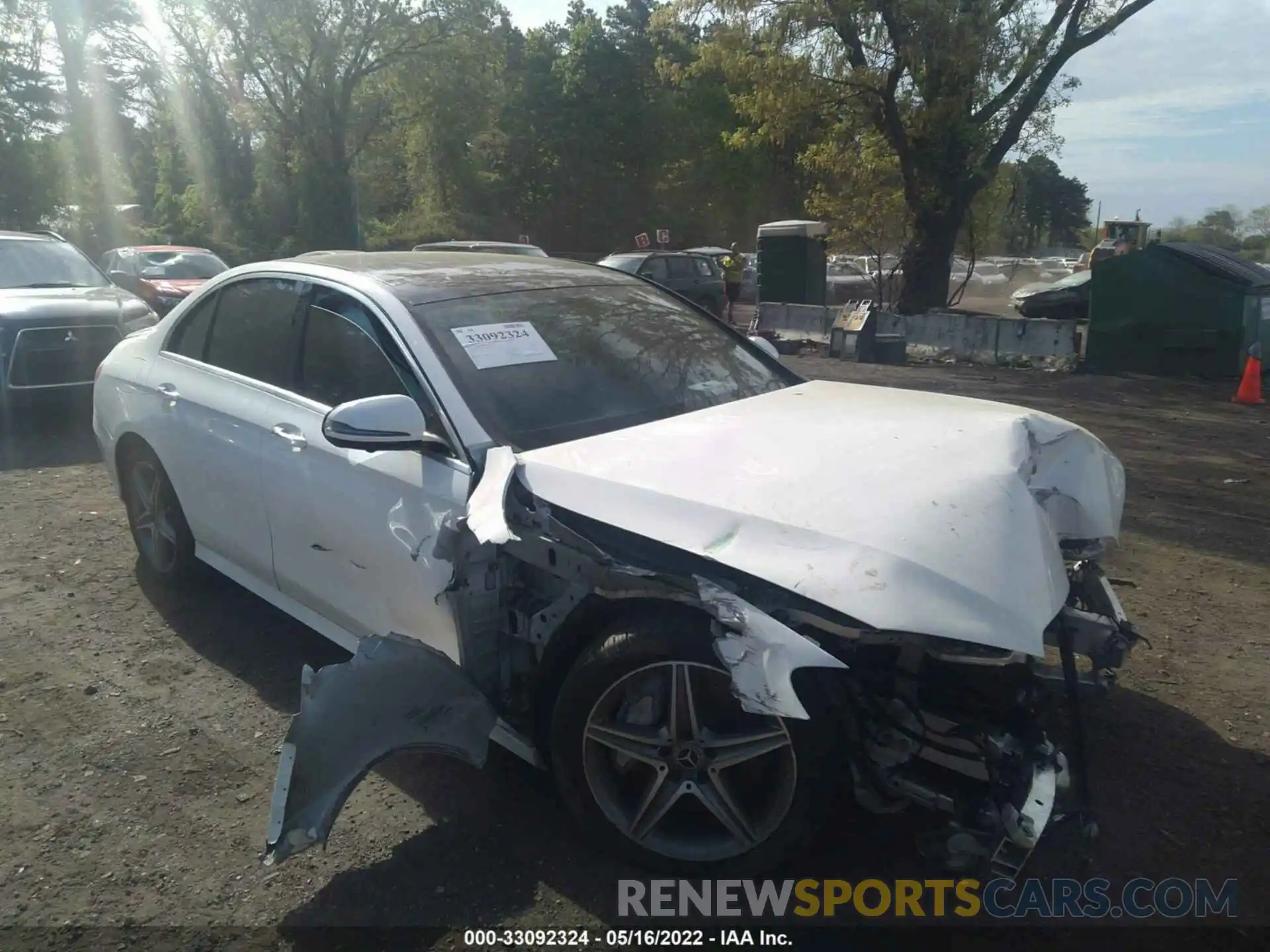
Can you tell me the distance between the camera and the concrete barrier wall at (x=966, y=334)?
45.4 ft

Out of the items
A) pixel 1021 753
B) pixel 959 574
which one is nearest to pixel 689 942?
pixel 1021 753

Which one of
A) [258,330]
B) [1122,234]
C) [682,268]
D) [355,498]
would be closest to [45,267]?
[258,330]

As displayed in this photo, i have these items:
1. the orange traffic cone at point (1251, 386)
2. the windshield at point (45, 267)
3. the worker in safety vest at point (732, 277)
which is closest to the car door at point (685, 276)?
the worker in safety vest at point (732, 277)

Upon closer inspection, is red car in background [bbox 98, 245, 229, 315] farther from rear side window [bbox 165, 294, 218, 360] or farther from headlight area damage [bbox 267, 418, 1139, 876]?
headlight area damage [bbox 267, 418, 1139, 876]

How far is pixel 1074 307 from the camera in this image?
2139cm

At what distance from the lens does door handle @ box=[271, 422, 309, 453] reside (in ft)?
12.3

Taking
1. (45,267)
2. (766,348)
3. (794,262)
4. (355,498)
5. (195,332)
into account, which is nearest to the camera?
(355,498)

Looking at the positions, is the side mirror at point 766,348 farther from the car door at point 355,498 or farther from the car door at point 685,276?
the car door at point 685,276

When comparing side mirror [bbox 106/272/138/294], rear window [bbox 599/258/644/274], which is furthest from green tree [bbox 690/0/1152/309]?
side mirror [bbox 106/272/138/294]

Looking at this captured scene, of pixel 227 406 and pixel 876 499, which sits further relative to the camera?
pixel 227 406

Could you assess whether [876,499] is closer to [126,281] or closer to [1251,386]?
[1251,386]

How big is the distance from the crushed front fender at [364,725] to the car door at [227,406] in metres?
1.20

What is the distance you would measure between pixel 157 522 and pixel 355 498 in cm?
200

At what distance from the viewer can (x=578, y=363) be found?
367cm
